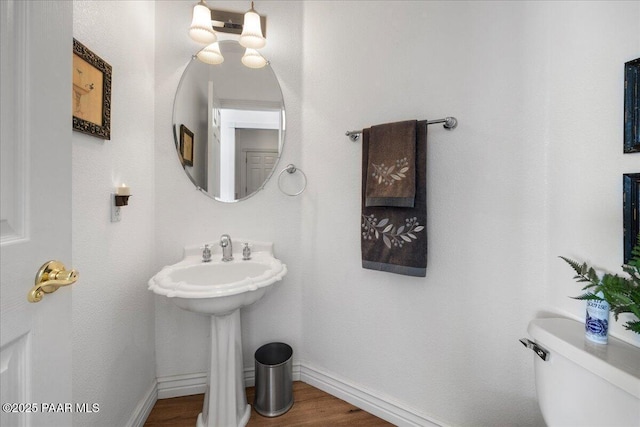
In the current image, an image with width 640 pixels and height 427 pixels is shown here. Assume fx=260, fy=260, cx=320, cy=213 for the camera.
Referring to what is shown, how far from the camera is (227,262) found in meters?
1.37

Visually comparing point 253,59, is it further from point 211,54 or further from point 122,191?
point 122,191

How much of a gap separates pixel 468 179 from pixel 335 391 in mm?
1324

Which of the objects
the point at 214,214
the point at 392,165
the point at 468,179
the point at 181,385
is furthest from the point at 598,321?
the point at 181,385

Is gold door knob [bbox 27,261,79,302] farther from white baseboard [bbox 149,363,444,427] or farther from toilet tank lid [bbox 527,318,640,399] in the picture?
toilet tank lid [bbox 527,318,640,399]

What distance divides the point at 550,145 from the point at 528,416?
1.00 metres

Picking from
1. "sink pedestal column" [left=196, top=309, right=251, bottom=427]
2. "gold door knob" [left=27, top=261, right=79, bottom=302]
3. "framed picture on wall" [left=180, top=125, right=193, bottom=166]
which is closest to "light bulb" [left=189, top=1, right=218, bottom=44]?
"framed picture on wall" [left=180, top=125, right=193, bottom=166]

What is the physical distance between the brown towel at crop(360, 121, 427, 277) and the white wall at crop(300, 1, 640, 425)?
79 mm

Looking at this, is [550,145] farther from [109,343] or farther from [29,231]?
[109,343]

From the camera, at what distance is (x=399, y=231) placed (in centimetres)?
117

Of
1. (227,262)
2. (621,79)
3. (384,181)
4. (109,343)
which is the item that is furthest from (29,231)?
(621,79)

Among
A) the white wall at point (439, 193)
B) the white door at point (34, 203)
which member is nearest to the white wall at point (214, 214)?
the white wall at point (439, 193)

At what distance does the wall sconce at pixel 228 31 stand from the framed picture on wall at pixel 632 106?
1.45m

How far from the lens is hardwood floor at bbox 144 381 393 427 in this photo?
130 cm

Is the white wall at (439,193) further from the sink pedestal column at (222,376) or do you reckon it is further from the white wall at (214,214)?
the sink pedestal column at (222,376)
